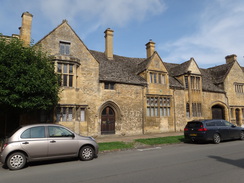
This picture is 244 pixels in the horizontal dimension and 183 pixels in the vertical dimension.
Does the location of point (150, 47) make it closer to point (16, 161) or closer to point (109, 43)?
point (109, 43)

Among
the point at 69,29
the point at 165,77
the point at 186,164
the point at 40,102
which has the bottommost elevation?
the point at 186,164

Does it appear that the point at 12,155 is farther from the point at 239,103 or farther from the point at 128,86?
the point at 239,103

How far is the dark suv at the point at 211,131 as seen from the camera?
40.6ft

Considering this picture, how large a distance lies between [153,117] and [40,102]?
12.4 m

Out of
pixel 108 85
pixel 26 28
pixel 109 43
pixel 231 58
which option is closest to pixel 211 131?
pixel 108 85

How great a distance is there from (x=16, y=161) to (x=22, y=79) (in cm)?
473

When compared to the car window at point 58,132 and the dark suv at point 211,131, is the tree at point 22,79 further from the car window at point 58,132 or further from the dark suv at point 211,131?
the dark suv at point 211,131

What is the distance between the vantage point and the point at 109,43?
2253cm

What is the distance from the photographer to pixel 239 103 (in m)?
26.6

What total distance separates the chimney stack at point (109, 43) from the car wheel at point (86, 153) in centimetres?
1545

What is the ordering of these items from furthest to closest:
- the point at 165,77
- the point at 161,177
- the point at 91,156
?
the point at 165,77 < the point at 91,156 < the point at 161,177

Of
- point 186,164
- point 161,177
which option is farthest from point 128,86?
point 161,177

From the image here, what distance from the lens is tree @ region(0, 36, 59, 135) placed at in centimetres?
974

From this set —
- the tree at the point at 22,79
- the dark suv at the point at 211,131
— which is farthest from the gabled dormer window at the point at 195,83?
the tree at the point at 22,79
